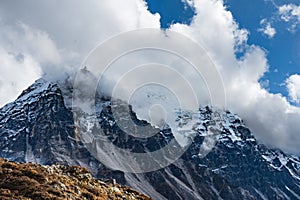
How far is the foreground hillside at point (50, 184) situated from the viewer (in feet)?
105

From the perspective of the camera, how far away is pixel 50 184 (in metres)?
33.9

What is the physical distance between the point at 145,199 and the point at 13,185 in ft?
42.3

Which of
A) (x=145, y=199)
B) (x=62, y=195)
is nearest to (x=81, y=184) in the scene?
(x=62, y=195)

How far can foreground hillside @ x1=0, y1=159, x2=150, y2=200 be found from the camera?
32.0 metres

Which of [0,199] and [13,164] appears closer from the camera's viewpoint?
[0,199]

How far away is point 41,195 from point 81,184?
18.4 ft

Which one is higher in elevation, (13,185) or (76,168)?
(76,168)

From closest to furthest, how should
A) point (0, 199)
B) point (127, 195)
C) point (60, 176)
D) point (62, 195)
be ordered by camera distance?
point (0, 199)
point (62, 195)
point (60, 176)
point (127, 195)

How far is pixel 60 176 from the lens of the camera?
1435 inches

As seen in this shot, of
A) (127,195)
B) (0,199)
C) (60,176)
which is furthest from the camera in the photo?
(127,195)

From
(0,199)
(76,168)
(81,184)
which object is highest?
(76,168)

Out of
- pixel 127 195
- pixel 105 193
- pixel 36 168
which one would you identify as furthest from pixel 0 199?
pixel 127 195

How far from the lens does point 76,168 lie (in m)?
40.2

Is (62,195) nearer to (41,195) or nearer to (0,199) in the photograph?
(41,195)
